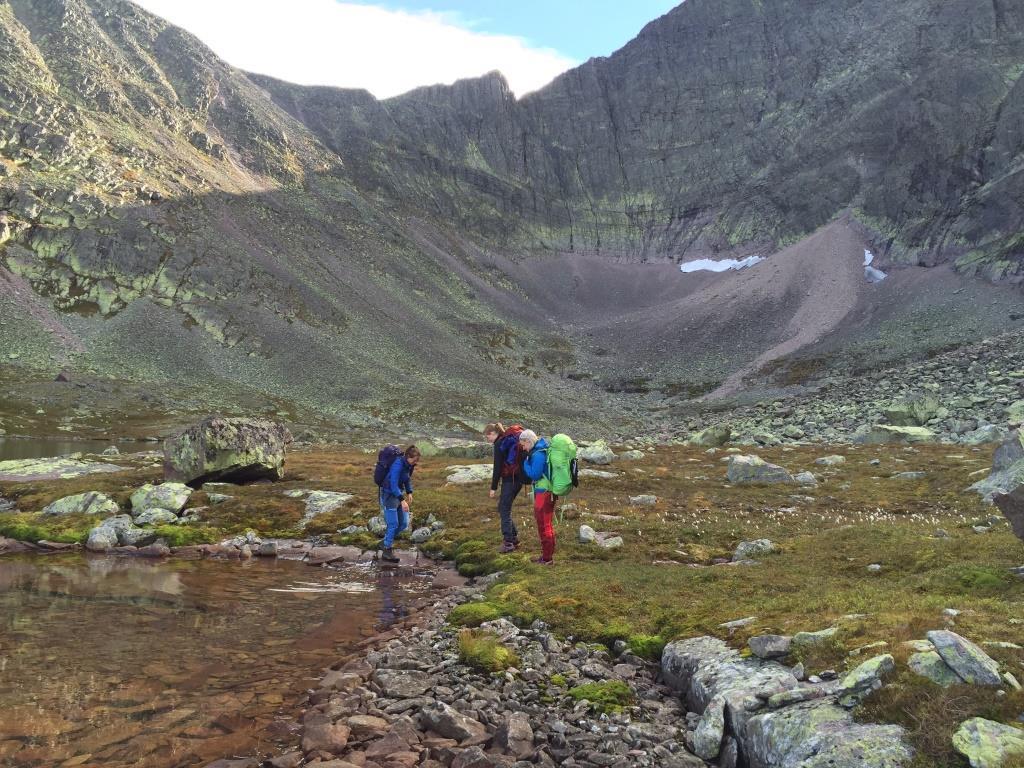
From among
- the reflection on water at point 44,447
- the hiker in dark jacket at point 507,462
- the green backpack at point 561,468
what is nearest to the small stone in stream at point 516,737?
the green backpack at point 561,468

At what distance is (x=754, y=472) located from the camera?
3225cm

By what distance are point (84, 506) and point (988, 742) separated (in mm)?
31085

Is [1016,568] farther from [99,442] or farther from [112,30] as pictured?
[112,30]

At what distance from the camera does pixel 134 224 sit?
142500 millimetres

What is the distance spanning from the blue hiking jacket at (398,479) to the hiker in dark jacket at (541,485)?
5.52 metres

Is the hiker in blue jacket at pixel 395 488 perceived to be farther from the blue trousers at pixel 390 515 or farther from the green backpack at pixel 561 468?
the green backpack at pixel 561 468

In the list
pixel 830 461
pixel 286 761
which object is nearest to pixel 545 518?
pixel 286 761

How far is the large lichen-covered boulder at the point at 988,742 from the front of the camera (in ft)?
17.5

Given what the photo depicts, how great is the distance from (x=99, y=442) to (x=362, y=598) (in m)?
80.1

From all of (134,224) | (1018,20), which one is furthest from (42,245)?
(1018,20)

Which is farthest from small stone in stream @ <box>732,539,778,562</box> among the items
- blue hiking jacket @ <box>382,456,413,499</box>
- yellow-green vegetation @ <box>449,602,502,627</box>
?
blue hiking jacket @ <box>382,456,413,499</box>

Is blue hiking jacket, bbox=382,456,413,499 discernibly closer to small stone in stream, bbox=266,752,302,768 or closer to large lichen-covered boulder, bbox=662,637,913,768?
large lichen-covered boulder, bbox=662,637,913,768

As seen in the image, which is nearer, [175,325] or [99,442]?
[99,442]

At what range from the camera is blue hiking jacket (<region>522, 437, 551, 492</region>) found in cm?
1712
